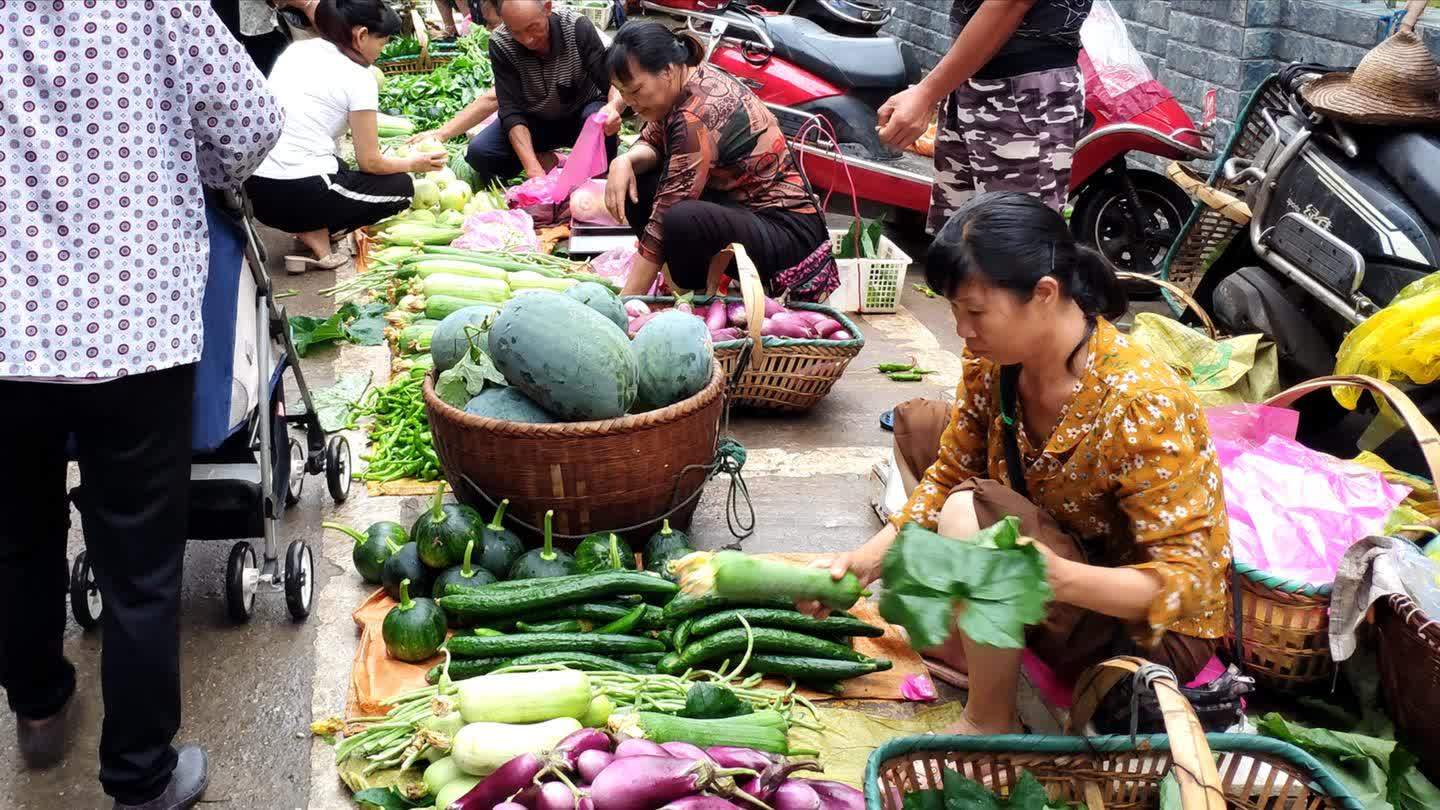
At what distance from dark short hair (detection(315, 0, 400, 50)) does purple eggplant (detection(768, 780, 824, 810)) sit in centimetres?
455

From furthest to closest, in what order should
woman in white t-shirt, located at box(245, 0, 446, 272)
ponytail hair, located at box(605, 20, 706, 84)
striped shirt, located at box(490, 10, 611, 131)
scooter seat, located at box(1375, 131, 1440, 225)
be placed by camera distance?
striped shirt, located at box(490, 10, 611, 131) < woman in white t-shirt, located at box(245, 0, 446, 272) < ponytail hair, located at box(605, 20, 706, 84) < scooter seat, located at box(1375, 131, 1440, 225)

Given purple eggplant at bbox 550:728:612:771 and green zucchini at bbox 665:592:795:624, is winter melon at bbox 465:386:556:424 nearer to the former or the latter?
green zucchini at bbox 665:592:795:624

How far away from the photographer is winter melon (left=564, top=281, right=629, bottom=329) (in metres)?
3.58

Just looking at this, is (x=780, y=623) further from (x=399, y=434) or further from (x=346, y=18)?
(x=346, y=18)

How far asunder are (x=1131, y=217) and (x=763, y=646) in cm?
416

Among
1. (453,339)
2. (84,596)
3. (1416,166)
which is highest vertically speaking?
(1416,166)

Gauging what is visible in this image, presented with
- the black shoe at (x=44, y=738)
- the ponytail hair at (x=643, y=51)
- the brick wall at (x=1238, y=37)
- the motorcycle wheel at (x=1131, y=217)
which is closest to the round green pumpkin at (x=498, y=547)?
the black shoe at (x=44, y=738)

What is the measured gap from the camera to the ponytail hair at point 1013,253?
219 cm

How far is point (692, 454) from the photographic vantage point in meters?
3.31

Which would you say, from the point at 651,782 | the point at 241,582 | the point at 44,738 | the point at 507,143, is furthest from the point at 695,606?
the point at 507,143

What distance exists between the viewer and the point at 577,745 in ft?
7.40

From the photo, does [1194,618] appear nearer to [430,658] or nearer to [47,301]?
[430,658]

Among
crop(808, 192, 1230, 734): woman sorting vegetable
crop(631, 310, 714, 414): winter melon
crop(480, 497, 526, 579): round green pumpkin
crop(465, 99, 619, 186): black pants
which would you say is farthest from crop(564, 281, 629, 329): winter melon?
crop(465, 99, 619, 186): black pants

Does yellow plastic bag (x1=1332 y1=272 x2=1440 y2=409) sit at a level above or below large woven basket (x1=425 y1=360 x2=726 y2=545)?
above
